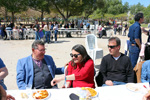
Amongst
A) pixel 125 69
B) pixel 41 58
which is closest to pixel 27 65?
pixel 41 58

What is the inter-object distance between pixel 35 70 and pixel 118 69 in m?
1.51

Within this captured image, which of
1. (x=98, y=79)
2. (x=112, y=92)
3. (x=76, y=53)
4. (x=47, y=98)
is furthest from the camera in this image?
(x=98, y=79)

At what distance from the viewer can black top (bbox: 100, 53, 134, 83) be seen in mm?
2703

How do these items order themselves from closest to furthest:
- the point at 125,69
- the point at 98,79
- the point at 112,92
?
the point at 112,92
the point at 125,69
the point at 98,79

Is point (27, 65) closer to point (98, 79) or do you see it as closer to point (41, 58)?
point (41, 58)

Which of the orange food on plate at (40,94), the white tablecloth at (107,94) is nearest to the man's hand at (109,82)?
the white tablecloth at (107,94)

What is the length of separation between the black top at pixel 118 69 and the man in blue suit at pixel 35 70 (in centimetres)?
104

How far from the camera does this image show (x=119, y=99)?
1.91 m

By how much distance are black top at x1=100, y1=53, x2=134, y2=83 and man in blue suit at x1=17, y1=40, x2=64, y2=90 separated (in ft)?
3.43

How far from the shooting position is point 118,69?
2.72 meters

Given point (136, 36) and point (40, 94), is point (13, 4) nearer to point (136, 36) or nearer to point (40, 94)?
point (136, 36)

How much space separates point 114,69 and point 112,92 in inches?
29.4

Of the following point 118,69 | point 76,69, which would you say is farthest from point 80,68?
point 118,69

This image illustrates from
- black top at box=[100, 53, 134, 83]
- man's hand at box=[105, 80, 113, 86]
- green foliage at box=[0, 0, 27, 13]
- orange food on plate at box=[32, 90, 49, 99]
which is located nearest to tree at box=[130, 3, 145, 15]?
green foliage at box=[0, 0, 27, 13]
